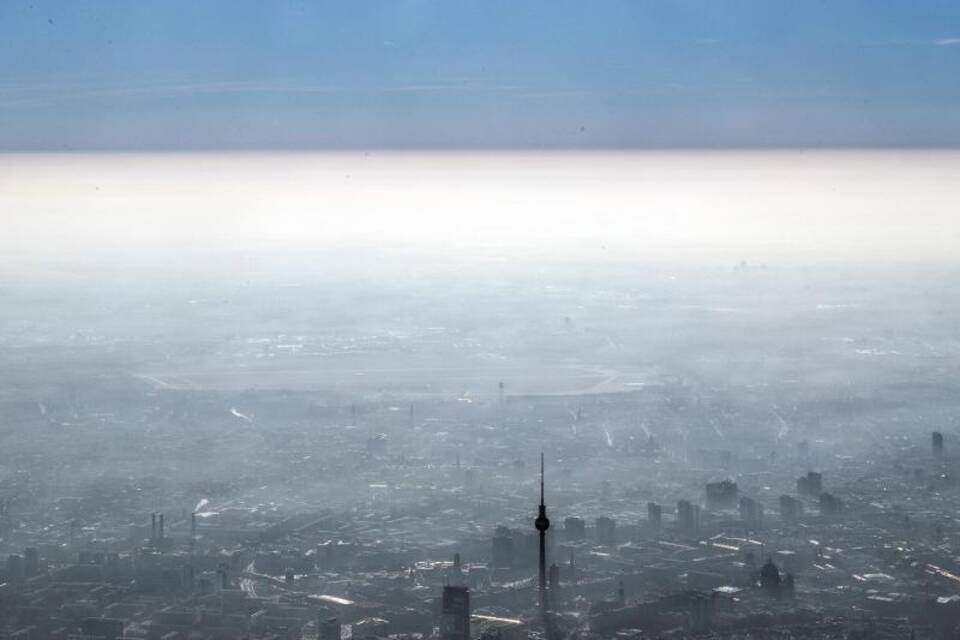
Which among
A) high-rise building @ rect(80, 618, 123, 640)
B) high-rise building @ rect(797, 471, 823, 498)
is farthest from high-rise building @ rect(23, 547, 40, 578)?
high-rise building @ rect(797, 471, 823, 498)

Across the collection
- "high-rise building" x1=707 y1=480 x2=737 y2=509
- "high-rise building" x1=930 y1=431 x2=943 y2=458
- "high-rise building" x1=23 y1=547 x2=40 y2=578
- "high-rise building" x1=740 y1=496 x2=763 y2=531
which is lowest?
"high-rise building" x1=23 y1=547 x2=40 y2=578

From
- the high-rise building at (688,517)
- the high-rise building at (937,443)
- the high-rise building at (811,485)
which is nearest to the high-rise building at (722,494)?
the high-rise building at (688,517)

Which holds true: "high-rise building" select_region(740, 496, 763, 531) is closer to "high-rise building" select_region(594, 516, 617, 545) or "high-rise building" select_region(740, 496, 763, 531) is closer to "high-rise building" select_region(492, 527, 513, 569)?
"high-rise building" select_region(594, 516, 617, 545)

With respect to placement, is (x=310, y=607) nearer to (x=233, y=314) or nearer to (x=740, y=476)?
(x=740, y=476)

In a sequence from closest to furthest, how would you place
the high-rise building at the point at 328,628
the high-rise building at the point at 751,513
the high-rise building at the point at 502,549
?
the high-rise building at the point at 328,628 < the high-rise building at the point at 502,549 < the high-rise building at the point at 751,513

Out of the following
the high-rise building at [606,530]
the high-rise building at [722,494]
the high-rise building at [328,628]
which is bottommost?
the high-rise building at [328,628]

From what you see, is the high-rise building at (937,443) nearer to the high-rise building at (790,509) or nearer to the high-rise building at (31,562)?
the high-rise building at (790,509)

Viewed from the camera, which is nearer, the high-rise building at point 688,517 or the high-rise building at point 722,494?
the high-rise building at point 688,517

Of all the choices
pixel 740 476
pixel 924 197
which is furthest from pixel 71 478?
pixel 924 197
